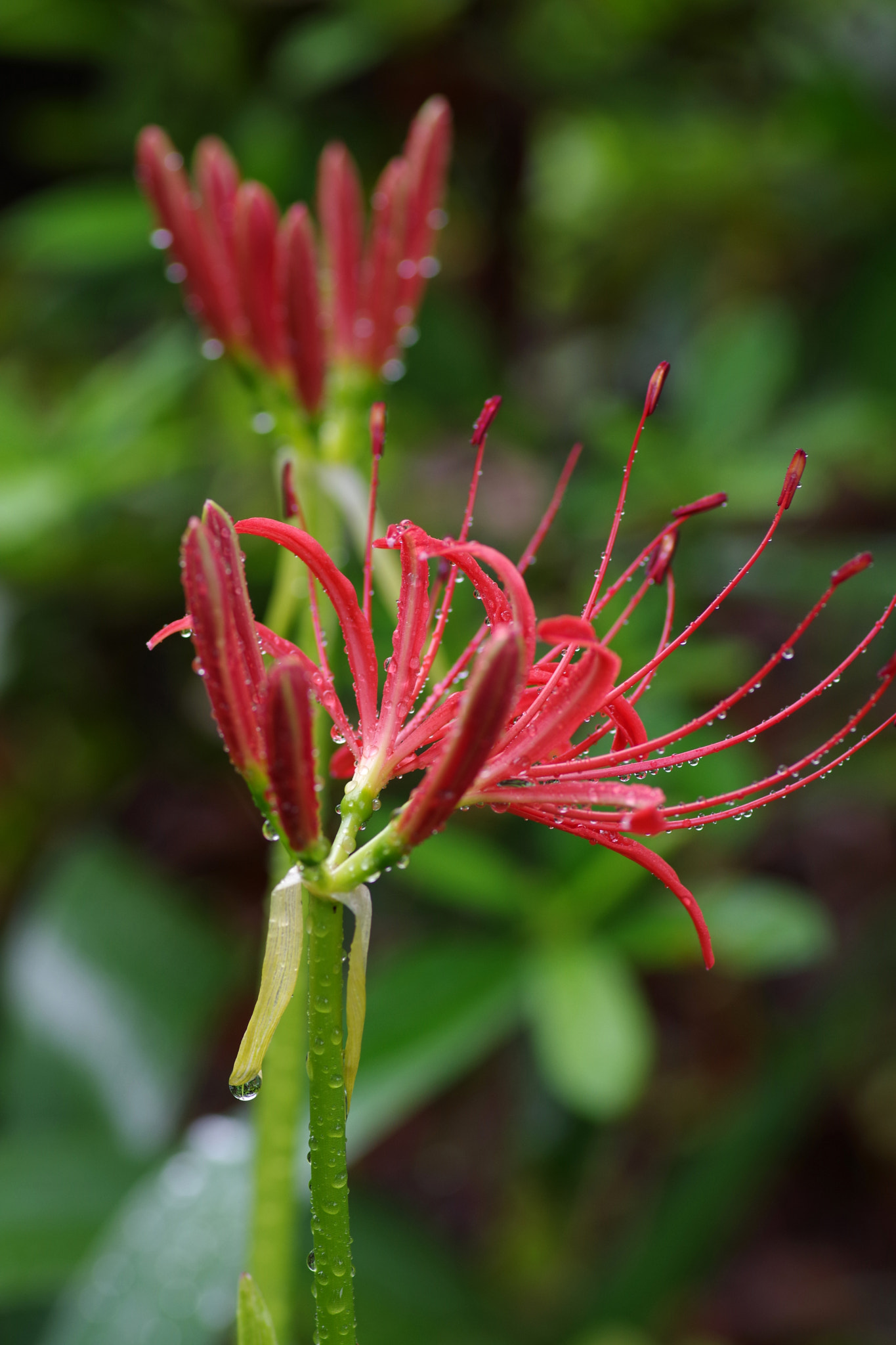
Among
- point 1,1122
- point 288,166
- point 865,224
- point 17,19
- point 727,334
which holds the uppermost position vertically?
point 17,19

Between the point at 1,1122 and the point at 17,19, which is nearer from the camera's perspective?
the point at 1,1122

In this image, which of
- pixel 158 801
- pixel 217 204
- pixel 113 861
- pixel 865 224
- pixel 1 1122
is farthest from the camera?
pixel 158 801

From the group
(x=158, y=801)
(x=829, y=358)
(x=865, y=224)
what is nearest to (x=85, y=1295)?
(x=158, y=801)

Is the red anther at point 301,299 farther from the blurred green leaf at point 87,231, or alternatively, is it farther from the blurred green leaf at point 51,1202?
the blurred green leaf at point 51,1202

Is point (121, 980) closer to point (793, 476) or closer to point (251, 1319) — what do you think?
point (251, 1319)

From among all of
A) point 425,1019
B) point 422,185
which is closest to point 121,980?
point 425,1019

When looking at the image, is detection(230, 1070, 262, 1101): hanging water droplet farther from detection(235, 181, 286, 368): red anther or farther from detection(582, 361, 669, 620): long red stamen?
detection(235, 181, 286, 368): red anther

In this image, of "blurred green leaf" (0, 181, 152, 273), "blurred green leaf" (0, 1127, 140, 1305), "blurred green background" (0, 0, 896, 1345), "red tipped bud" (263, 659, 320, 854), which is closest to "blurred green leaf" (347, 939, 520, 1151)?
"blurred green background" (0, 0, 896, 1345)

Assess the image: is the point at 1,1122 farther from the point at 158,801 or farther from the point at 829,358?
the point at 829,358
